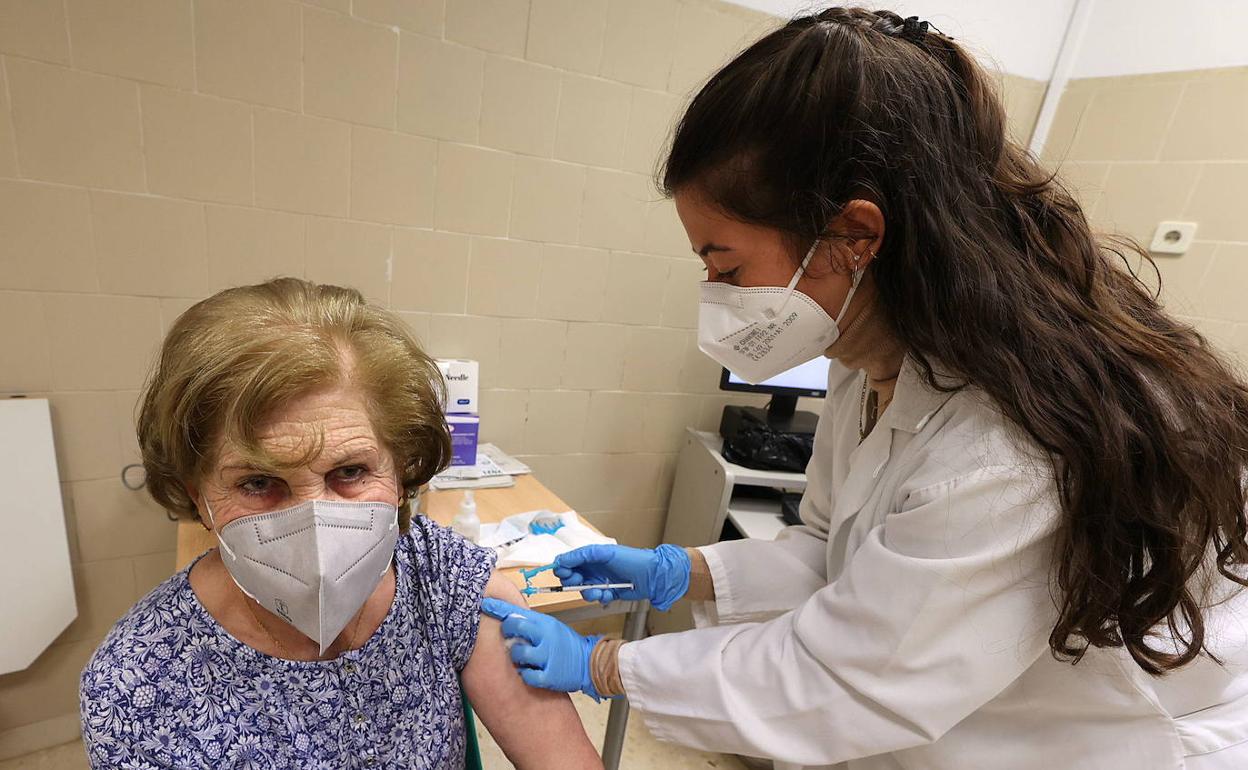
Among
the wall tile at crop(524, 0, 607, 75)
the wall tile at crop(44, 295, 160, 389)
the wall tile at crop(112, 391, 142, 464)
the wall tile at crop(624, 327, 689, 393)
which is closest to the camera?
the wall tile at crop(44, 295, 160, 389)

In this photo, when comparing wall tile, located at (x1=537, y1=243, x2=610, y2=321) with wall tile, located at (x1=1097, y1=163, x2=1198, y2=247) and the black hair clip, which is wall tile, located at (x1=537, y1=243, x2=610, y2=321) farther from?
wall tile, located at (x1=1097, y1=163, x2=1198, y2=247)

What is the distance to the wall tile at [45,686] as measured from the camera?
172cm

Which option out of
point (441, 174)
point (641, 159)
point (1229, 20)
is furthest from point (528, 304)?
point (1229, 20)

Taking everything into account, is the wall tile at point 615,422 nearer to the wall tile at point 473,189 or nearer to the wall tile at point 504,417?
the wall tile at point 504,417

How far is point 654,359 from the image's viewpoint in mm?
2217

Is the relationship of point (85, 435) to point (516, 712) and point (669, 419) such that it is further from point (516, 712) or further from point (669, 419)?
point (669, 419)

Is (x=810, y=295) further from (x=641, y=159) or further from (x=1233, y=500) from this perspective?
(x=641, y=159)

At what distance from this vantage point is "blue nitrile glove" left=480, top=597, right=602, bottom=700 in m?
0.95

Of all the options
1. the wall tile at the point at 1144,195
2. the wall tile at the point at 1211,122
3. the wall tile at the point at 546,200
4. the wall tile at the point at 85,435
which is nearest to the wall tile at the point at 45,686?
the wall tile at the point at 85,435

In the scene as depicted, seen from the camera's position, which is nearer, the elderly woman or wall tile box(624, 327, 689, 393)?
the elderly woman

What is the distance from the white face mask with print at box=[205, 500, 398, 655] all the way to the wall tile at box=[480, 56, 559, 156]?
1.35 m

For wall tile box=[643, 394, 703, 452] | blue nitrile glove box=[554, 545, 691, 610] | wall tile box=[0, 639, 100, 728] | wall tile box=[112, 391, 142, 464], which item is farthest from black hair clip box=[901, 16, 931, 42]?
wall tile box=[0, 639, 100, 728]

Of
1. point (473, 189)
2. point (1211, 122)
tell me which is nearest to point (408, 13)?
point (473, 189)

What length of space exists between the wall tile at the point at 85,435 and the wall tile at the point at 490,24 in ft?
4.53
